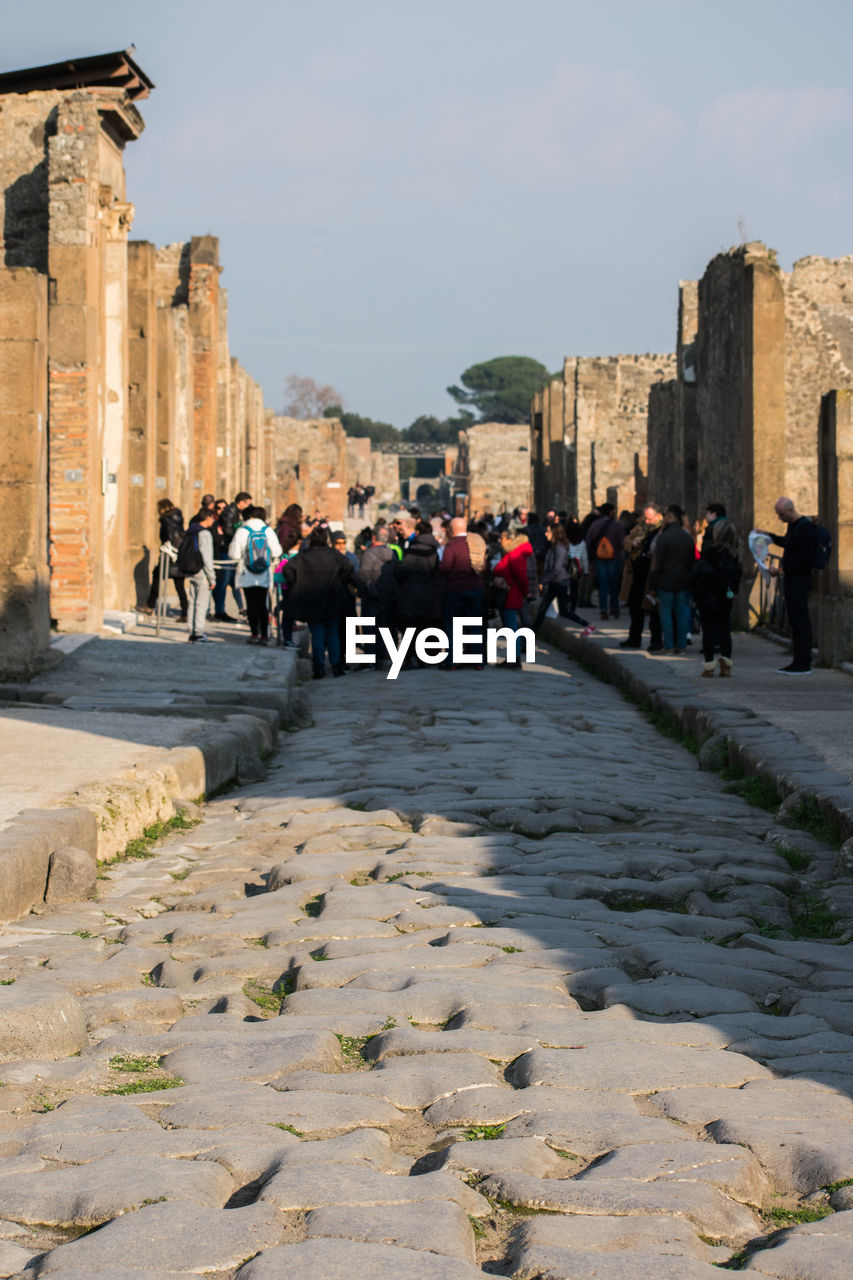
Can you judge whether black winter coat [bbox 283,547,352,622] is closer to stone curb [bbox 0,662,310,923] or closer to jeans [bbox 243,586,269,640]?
jeans [bbox 243,586,269,640]

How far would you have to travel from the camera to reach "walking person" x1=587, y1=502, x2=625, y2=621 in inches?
774

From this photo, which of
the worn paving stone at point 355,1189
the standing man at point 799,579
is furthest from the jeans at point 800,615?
the worn paving stone at point 355,1189

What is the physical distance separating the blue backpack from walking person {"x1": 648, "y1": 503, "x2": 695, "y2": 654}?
12.8ft

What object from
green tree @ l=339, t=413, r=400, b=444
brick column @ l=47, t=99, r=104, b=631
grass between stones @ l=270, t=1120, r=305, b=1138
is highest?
green tree @ l=339, t=413, r=400, b=444

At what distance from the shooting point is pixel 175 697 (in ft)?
36.0

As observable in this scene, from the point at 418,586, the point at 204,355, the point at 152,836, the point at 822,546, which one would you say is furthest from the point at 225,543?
the point at 152,836

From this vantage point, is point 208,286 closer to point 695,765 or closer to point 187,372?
point 187,372

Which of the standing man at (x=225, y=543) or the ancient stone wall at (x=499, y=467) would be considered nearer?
the standing man at (x=225, y=543)

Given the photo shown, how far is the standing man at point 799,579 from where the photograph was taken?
12.6 metres

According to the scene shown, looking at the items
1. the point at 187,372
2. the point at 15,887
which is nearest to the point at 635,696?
the point at 15,887

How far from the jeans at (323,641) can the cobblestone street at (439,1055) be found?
7681 mm

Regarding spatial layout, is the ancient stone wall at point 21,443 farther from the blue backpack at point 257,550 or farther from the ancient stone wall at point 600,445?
the ancient stone wall at point 600,445

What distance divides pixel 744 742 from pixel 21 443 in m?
5.82

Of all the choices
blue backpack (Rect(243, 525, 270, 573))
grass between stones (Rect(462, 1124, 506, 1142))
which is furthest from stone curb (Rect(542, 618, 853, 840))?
grass between stones (Rect(462, 1124, 506, 1142))
